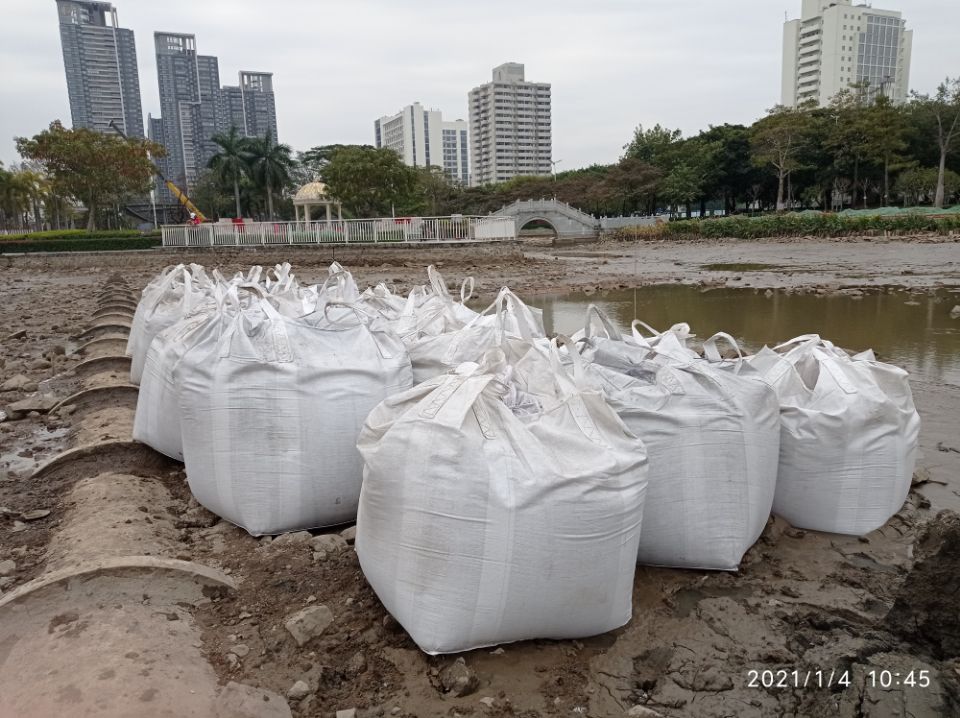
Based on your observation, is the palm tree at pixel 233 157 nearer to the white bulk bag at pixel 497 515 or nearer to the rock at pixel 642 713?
the white bulk bag at pixel 497 515

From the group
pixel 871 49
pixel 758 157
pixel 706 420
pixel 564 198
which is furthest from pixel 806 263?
pixel 871 49

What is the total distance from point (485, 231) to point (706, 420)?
69.5ft

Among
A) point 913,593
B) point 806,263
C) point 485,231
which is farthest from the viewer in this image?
point 485,231

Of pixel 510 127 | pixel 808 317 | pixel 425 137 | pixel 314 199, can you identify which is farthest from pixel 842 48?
pixel 808 317

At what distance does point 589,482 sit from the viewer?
172 cm

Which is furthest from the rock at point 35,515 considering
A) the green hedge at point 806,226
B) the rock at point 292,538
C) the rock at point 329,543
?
the green hedge at point 806,226

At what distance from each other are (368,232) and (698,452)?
71.1 feet

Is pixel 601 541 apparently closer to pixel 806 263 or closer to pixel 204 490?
pixel 204 490

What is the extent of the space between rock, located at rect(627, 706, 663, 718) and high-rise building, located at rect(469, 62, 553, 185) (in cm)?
9974

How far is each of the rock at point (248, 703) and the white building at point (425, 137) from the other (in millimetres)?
102728

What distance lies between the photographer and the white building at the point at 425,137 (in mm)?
104525

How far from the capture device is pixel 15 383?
5141mm

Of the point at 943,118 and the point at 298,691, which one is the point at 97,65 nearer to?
the point at 943,118

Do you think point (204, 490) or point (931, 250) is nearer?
point (204, 490)
